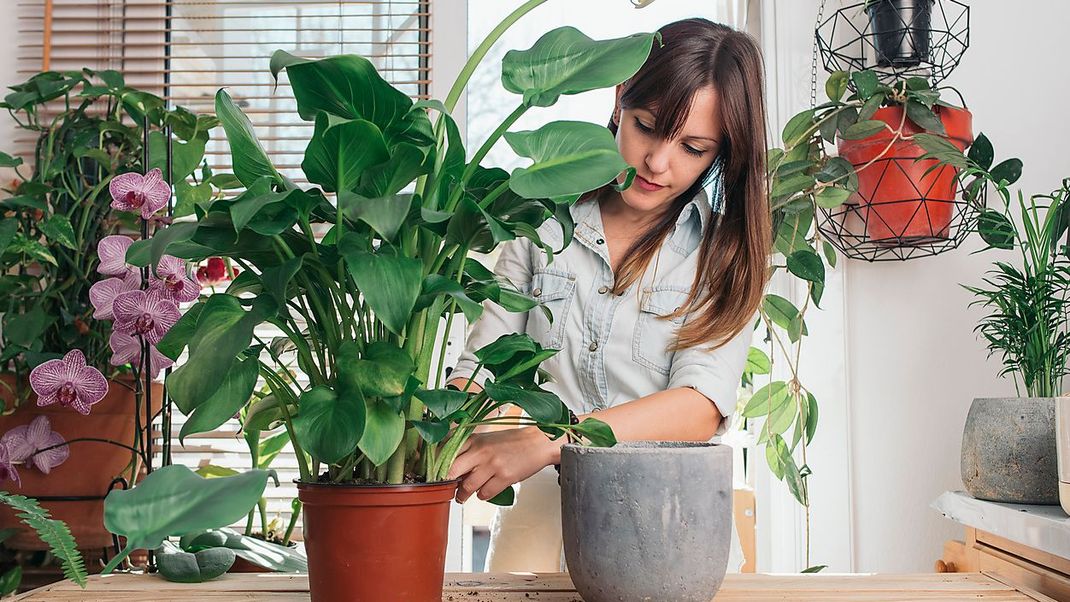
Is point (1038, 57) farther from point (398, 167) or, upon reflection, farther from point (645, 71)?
point (398, 167)

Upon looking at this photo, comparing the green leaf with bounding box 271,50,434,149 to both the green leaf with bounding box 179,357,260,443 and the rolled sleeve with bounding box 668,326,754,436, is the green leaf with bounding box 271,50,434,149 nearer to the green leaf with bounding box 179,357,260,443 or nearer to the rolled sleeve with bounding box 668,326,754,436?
the green leaf with bounding box 179,357,260,443

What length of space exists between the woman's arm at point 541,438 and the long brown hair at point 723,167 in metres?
0.12

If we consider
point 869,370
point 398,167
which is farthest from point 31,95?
point 869,370

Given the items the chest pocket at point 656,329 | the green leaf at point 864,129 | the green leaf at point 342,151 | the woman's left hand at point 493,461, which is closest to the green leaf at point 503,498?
the woman's left hand at point 493,461

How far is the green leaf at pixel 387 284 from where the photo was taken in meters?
0.53

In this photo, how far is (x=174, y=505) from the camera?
374mm

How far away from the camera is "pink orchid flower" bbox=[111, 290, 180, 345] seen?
1166 mm

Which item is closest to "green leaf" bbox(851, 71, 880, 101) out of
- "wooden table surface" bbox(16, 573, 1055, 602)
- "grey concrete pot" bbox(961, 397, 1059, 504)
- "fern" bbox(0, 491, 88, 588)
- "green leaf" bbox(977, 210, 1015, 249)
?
"green leaf" bbox(977, 210, 1015, 249)

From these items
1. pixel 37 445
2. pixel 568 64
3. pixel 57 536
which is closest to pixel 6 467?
pixel 37 445

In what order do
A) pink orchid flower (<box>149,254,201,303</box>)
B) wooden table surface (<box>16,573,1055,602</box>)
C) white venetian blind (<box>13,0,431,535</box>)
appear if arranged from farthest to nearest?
white venetian blind (<box>13,0,431,535</box>)
pink orchid flower (<box>149,254,201,303</box>)
wooden table surface (<box>16,573,1055,602</box>)

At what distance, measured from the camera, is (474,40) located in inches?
82.7

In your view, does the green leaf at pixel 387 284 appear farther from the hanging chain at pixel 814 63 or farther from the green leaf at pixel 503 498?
the hanging chain at pixel 814 63

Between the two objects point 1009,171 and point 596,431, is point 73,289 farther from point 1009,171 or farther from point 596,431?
point 1009,171

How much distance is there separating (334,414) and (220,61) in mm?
1793
